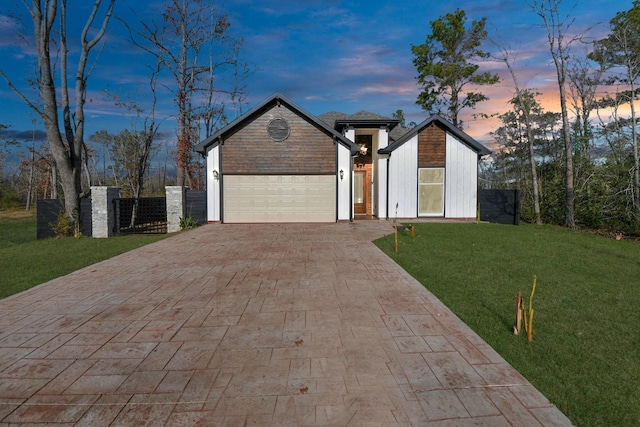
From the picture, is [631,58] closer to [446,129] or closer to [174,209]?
[446,129]

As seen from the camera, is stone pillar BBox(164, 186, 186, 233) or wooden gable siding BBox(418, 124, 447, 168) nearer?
stone pillar BBox(164, 186, 186, 233)

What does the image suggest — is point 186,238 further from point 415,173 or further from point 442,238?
point 415,173

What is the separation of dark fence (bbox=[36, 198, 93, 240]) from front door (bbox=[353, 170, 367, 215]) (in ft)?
41.3

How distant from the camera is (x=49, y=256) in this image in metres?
9.35

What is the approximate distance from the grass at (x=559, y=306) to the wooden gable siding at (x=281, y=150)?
243 inches

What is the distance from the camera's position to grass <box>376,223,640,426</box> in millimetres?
2939

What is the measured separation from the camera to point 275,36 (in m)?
19.1

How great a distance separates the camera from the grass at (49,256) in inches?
265

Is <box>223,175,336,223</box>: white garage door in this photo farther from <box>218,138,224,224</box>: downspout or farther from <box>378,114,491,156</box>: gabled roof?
<box>378,114,491,156</box>: gabled roof

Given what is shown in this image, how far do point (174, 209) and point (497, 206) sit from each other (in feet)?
50.2

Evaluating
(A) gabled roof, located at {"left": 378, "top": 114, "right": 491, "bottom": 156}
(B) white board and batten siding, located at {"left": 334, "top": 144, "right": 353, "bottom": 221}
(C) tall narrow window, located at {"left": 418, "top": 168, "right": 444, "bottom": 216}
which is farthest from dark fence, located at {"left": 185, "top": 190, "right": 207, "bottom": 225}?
(C) tall narrow window, located at {"left": 418, "top": 168, "right": 444, "bottom": 216}

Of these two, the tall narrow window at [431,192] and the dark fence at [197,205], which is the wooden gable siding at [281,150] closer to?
the dark fence at [197,205]

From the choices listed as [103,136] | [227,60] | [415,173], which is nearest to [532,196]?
[415,173]

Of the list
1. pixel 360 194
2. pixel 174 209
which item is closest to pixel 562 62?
pixel 360 194
